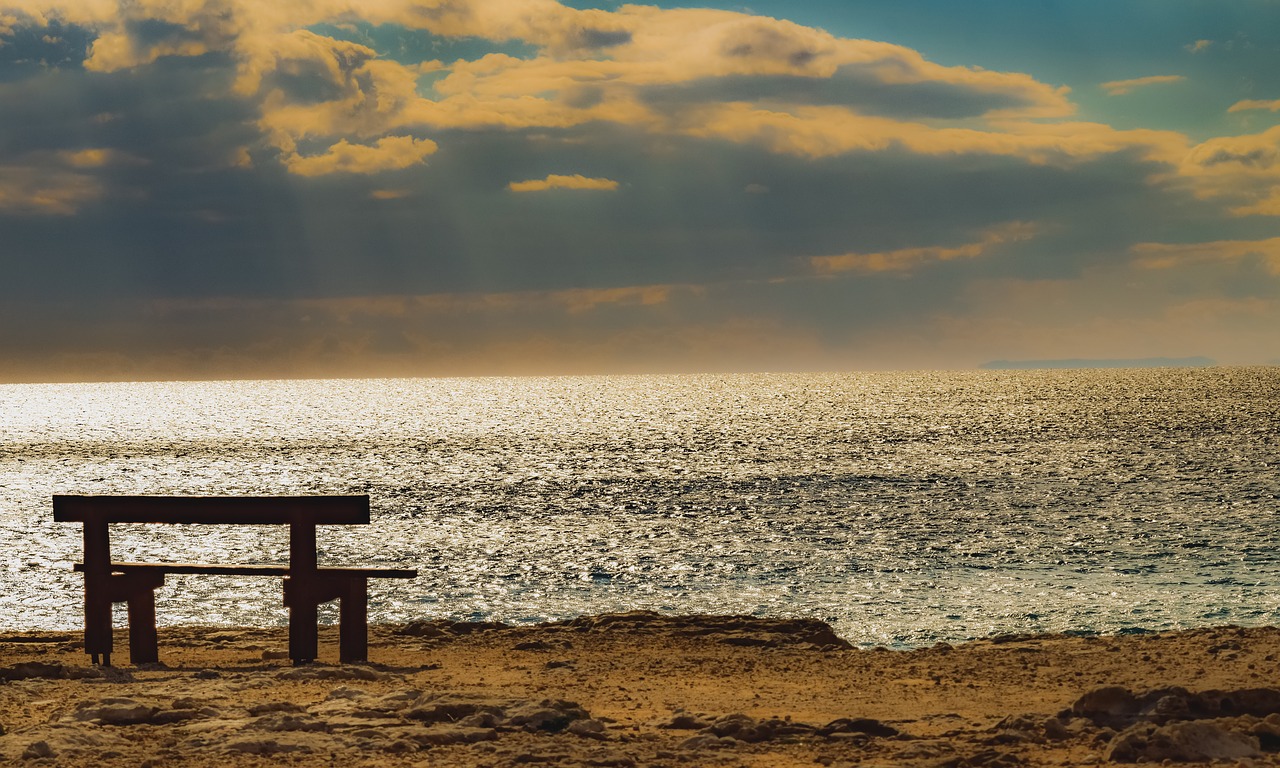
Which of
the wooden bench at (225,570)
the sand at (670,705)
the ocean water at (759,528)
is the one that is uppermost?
the wooden bench at (225,570)

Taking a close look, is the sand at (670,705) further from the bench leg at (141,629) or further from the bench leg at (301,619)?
the bench leg at (141,629)

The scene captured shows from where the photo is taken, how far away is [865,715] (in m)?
10.3

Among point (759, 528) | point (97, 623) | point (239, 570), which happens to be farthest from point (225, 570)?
point (759, 528)

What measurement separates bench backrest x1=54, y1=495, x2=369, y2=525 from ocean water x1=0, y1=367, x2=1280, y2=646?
12188 millimetres

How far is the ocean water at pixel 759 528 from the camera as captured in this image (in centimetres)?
2766

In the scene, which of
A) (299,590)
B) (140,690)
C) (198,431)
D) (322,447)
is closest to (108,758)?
(140,690)

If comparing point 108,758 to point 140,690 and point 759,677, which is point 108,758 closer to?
point 140,690

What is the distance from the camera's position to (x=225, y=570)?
43.3ft

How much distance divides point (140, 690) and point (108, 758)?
7.84 ft

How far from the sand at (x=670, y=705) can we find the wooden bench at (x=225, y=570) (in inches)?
23.8

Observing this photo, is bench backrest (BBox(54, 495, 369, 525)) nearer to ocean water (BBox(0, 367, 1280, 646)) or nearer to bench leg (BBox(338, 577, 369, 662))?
bench leg (BBox(338, 577, 369, 662))

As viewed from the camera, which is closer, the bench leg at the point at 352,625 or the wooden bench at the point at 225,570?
the wooden bench at the point at 225,570

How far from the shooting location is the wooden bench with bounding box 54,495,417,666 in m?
13.2

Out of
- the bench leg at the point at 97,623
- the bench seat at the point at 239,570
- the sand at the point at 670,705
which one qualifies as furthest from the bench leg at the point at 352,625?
the bench leg at the point at 97,623
